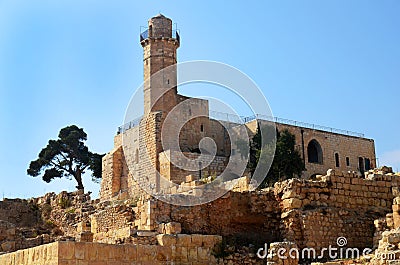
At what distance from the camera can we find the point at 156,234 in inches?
488

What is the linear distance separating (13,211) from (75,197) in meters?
2.98

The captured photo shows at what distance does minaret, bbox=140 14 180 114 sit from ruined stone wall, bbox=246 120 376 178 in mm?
5121

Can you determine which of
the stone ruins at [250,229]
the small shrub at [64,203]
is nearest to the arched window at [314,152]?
the small shrub at [64,203]

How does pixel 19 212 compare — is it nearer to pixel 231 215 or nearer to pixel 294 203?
pixel 231 215

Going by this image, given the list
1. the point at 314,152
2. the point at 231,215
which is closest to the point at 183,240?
the point at 231,215

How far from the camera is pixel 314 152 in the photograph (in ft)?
129

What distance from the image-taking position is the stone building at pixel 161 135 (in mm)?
33688

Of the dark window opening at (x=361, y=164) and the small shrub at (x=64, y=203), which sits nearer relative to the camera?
the small shrub at (x=64, y=203)

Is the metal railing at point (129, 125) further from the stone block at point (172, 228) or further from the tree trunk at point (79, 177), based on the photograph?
the stone block at point (172, 228)

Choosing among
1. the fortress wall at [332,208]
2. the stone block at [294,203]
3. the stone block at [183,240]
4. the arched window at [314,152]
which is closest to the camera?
the stone block at [183,240]

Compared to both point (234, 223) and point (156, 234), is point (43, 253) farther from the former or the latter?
point (234, 223)

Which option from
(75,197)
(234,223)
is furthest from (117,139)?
(234,223)

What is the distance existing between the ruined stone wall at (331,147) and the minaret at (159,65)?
5121 millimetres

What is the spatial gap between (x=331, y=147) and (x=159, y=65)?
1216cm
